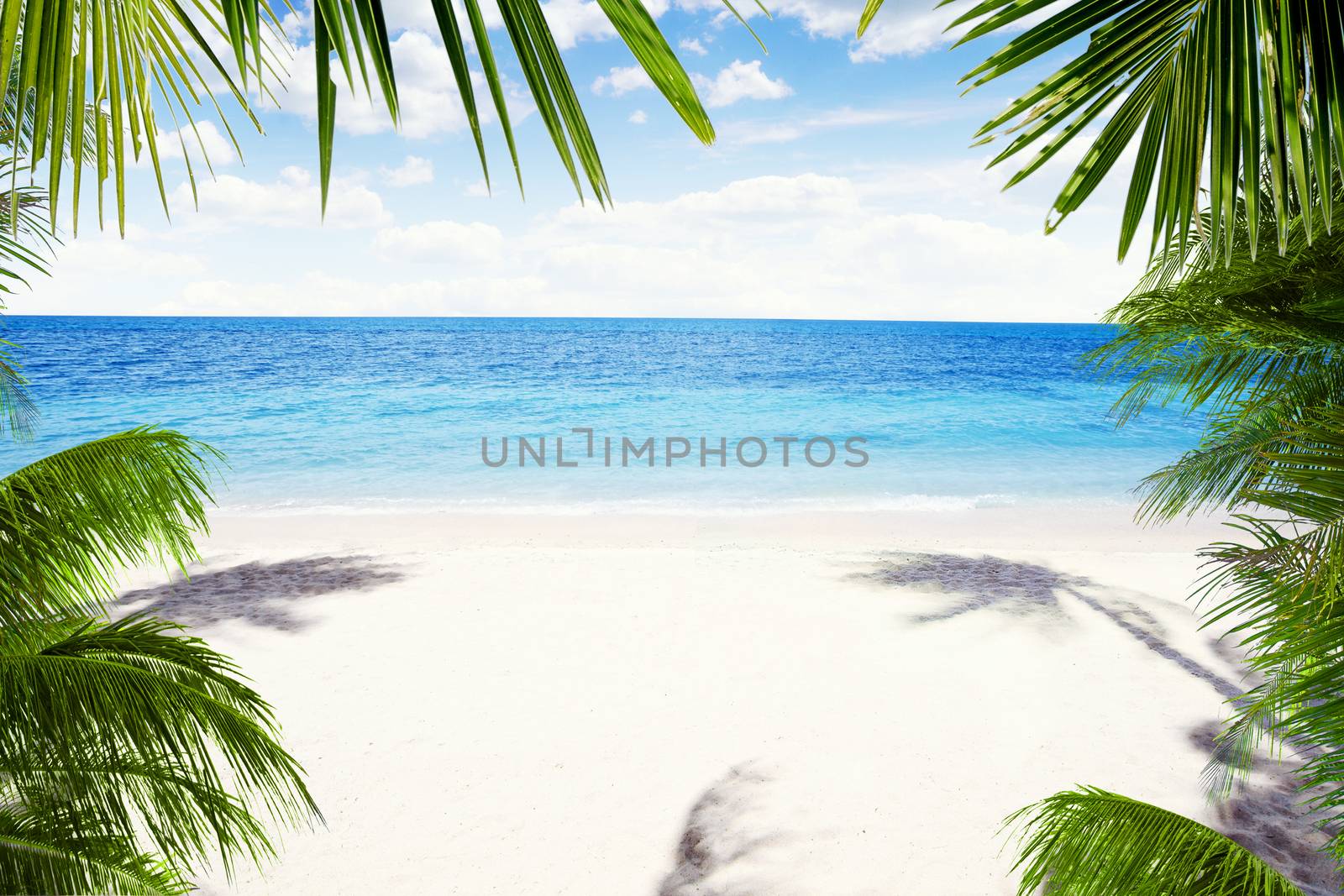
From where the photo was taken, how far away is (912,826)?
3.36 m

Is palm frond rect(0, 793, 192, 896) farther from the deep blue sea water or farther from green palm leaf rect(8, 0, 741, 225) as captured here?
the deep blue sea water

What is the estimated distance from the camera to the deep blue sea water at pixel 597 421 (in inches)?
466

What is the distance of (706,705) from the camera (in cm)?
441

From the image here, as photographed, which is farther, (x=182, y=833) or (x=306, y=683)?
(x=306, y=683)

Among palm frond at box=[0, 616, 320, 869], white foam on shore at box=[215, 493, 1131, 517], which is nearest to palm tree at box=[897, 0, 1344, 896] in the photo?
palm frond at box=[0, 616, 320, 869]

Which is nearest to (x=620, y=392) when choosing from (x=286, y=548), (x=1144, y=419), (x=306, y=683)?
(x=1144, y=419)

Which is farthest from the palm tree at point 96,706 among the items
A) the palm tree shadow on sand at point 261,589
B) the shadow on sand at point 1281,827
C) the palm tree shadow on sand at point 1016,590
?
the palm tree shadow on sand at point 1016,590

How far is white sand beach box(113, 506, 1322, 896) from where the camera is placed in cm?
321

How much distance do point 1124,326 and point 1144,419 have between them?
20241 millimetres

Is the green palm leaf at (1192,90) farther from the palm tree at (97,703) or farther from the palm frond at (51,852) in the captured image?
the palm frond at (51,852)

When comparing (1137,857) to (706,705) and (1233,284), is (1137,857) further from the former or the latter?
(706,705)

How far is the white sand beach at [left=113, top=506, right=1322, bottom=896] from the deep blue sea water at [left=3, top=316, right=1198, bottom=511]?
3.07m

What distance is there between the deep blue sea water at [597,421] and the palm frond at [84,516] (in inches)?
162

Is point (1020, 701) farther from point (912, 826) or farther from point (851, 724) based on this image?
point (912, 826)
